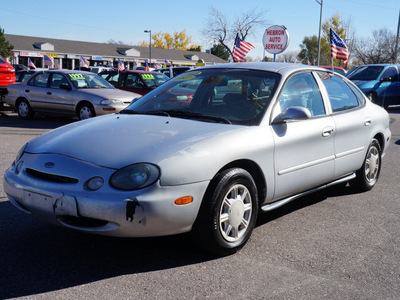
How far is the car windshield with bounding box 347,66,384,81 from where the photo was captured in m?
18.1

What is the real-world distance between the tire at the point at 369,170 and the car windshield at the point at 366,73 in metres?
13.0

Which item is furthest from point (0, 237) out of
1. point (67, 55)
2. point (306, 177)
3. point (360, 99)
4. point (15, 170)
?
point (67, 55)

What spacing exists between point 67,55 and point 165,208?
199 ft

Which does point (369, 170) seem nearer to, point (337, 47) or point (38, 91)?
point (38, 91)

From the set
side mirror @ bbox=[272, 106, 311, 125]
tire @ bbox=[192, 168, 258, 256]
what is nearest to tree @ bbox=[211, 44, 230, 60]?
side mirror @ bbox=[272, 106, 311, 125]

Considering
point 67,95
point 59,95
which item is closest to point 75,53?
point 59,95

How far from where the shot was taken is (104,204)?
3.17m

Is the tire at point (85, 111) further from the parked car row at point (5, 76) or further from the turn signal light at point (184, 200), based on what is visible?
the turn signal light at point (184, 200)

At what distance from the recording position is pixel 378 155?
5.90 m

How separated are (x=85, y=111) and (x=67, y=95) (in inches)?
29.6

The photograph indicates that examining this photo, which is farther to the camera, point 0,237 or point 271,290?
point 0,237

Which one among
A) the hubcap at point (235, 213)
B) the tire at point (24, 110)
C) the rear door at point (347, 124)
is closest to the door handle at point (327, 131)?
the rear door at point (347, 124)

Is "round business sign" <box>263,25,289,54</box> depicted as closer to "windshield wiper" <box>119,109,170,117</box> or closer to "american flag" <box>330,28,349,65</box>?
"american flag" <box>330,28,349,65</box>

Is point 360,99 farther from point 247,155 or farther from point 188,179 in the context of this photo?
point 188,179
